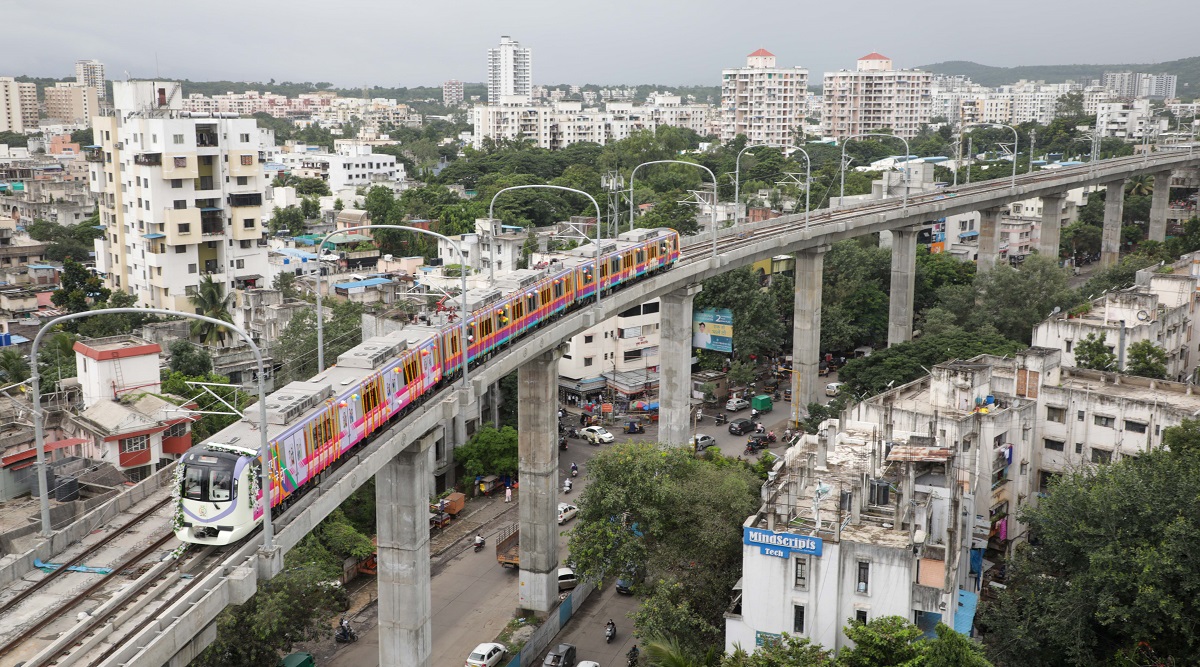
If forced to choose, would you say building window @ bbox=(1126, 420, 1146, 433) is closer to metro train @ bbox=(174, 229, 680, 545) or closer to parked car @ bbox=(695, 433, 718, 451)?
parked car @ bbox=(695, 433, 718, 451)

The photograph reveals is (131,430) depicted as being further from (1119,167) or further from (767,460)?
(1119,167)

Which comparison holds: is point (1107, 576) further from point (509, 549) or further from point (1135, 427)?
point (509, 549)

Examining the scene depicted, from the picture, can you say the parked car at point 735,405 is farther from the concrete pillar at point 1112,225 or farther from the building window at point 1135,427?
the concrete pillar at point 1112,225

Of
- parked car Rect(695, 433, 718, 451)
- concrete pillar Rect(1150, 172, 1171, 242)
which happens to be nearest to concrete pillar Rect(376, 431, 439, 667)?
parked car Rect(695, 433, 718, 451)

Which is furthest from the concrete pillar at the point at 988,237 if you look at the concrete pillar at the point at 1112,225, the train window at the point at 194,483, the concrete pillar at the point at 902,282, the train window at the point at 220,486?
the train window at the point at 194,483

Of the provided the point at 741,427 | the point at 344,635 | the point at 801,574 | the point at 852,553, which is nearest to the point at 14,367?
the point at 344,635

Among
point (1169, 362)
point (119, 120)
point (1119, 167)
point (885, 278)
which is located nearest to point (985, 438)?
point (1169, 362)
